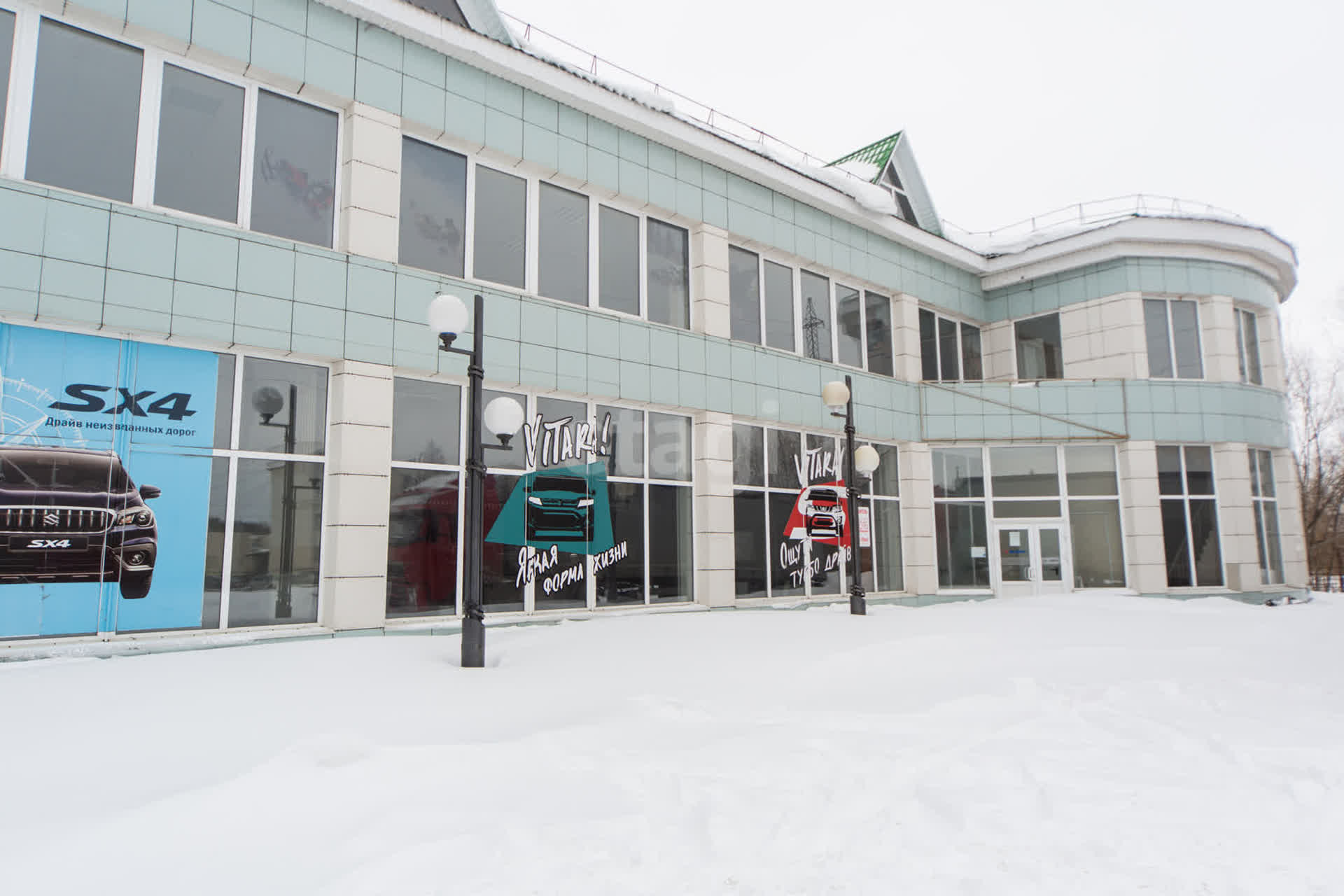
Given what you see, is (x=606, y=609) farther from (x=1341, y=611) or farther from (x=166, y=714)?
(x=1341, y=611)

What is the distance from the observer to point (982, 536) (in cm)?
1939

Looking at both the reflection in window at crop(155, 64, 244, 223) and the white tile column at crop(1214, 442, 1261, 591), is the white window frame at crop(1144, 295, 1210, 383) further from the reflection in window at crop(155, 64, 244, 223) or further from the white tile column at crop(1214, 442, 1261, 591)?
the reflection in window at crop(155, 64, 244, 223)

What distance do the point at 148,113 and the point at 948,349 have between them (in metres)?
17.6

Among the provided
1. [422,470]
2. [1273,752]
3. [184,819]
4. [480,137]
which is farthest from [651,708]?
[480,137]

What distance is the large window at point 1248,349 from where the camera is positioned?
20172 mm

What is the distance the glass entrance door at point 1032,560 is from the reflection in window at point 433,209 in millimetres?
14366

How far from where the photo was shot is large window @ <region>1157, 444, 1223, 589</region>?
61.8 feet

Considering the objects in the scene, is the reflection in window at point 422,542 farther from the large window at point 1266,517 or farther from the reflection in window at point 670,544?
the large window at point 1266,517

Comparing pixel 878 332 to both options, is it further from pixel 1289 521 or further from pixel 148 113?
pixel 148 113

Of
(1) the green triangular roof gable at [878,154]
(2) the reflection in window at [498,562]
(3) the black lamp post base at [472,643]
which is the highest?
(1) the green triangular roof gable at [878,154]

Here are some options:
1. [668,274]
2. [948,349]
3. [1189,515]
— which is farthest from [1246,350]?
[668,274]

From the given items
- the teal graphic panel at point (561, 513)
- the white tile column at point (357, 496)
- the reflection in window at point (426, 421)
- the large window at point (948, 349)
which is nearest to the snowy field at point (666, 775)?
the white tile column at point (357, 496)

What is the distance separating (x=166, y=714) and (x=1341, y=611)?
1939 cm

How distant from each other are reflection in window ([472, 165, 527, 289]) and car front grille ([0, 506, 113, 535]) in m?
5.80
